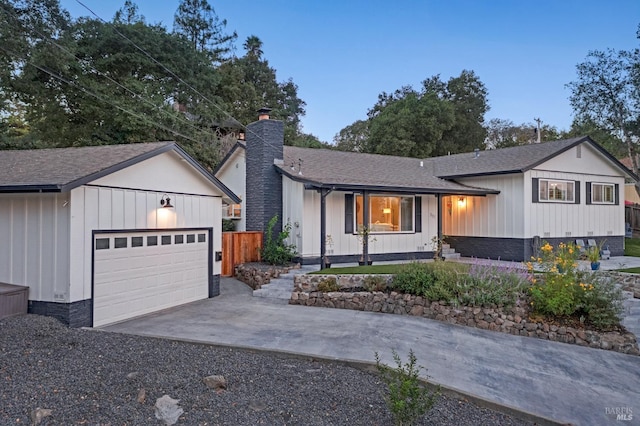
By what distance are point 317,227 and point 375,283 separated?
3434 millimetres

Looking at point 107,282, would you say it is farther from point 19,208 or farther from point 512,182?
point 512,182

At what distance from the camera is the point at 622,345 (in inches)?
261

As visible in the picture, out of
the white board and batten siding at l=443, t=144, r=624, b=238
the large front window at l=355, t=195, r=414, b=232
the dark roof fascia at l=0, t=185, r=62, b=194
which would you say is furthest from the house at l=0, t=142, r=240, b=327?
the white board and batten siding at l=443, t=144, r=624, b=238

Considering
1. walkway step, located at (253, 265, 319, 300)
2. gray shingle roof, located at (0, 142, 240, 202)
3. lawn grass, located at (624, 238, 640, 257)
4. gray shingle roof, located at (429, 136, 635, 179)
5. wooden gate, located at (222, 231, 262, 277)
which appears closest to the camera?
gray shingle roof, located at (0, 142, 240, 202)

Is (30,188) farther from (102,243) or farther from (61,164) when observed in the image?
(102,243)

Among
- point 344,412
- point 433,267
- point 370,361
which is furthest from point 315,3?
point 344,412

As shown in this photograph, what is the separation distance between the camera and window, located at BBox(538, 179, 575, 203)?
13414mm

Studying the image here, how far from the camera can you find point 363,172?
13555 millimetres

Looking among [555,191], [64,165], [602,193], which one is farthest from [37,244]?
[602,193]

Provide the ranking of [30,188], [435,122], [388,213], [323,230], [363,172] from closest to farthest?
[30,188]
[323,230]
[388,213]
[363,172]
[435,122]

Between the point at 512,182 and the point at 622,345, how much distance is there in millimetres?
7540

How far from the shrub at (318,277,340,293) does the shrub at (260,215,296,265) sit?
2.62 meters

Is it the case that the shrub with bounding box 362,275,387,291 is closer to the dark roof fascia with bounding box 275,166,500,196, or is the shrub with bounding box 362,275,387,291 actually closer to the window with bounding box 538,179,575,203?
the dark roof fascia with bounding box 275,166,500,196

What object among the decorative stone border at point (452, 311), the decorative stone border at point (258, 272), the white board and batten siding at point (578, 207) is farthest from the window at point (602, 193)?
the decorative stone border at point (258, 272)
